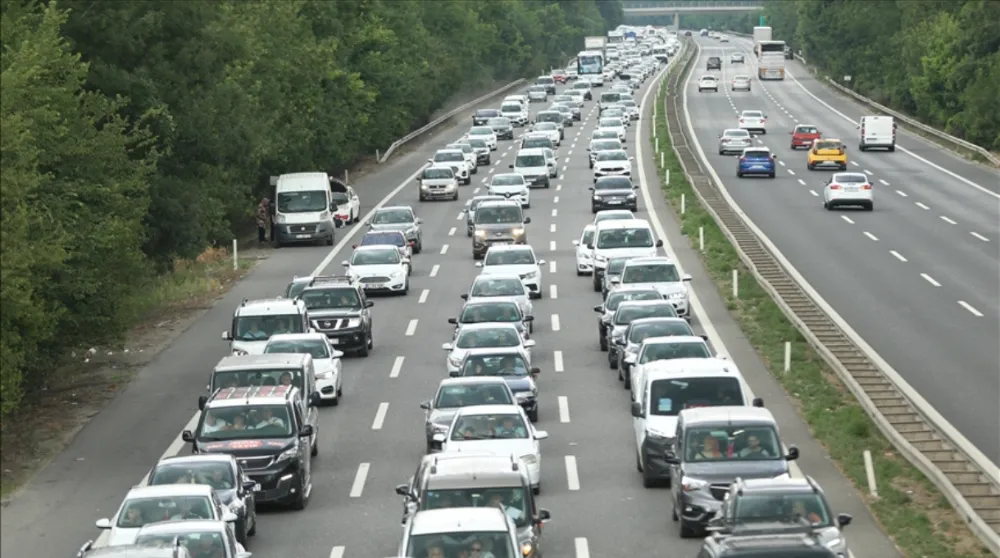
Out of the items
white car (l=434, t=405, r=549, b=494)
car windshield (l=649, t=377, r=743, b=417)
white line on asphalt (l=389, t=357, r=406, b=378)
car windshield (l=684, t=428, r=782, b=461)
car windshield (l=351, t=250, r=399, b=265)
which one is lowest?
white line on asphalt (l=389, t=357, r=406, b=378)

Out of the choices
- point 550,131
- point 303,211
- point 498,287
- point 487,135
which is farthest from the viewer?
point 550,131

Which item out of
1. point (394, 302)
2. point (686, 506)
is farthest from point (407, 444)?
point (394, 302)

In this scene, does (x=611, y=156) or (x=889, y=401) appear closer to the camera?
(x=889, y=401)

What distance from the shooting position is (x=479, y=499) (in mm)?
21797

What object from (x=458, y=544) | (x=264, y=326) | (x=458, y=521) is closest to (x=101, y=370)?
(x=264, y=326)

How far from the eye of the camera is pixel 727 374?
28.0 metres

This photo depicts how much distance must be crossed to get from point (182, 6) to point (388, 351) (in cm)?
1067

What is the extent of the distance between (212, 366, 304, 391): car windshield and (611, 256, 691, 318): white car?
12.9m

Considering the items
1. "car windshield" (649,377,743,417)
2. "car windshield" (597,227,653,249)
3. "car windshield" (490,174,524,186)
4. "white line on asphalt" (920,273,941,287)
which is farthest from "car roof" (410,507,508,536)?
"car windshield" (490,174,524,186)

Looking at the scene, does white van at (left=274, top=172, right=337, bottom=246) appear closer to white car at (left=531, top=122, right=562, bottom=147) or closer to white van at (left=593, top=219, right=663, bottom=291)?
white van at (left=593, top=219, right=663, bottom=291)

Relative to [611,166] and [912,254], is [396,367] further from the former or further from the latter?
[611,166]

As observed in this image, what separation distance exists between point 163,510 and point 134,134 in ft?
70.6

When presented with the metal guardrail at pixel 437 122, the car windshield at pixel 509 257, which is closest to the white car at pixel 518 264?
the car windshield at pixel 509 257

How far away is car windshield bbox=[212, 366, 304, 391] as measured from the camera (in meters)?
30.9
